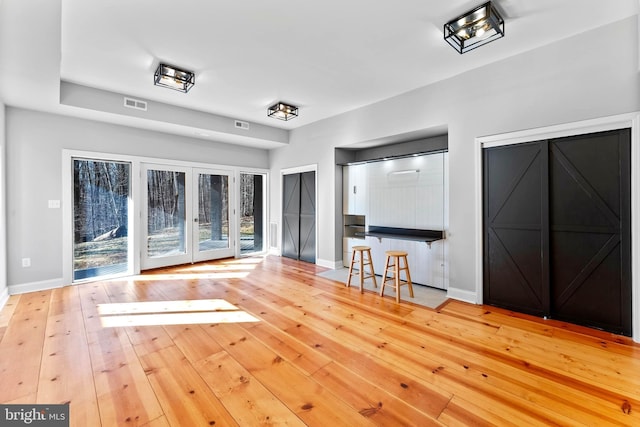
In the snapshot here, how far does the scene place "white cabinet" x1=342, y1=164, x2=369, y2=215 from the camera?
5.21 m

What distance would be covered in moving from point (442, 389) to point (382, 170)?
3.52 metres

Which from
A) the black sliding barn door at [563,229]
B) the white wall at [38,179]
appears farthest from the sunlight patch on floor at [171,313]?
the black sliding barn door at [563,229]

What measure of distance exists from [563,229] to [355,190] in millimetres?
3129

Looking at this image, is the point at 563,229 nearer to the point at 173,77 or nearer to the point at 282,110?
the point at 282,110

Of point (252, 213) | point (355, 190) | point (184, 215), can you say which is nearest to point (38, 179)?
point (184, 215)

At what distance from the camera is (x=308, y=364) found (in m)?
2.30

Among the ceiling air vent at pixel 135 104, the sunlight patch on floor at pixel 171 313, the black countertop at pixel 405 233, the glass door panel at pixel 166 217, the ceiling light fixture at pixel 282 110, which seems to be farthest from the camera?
the glass door panel at pixel 166 217

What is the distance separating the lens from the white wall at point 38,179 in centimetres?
401

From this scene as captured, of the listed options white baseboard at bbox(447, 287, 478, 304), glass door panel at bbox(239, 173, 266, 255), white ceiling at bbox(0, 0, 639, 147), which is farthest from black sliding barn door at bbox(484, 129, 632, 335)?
glass door panel at bbox(239, 173, 266, 255)

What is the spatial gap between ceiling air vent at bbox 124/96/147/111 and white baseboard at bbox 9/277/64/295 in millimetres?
2923

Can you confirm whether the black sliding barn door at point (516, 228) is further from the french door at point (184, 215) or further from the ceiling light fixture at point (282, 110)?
the french door at point (184, 215)

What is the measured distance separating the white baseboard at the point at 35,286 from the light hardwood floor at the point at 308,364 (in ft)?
1.23

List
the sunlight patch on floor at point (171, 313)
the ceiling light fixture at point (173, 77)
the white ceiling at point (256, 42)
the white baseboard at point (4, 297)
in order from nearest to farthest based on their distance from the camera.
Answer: the white ceiling at point (256, 42), the sunlight patch on floor at point (171, 313), the ceiling light fixture at point (173, 77), the white baseboard at point (4, 297)

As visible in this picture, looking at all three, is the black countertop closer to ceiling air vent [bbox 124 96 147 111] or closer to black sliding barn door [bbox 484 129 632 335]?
black sliding barn door [bbox 484 129 632 335]
